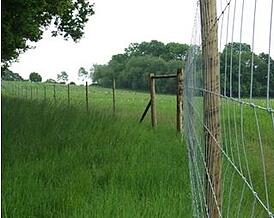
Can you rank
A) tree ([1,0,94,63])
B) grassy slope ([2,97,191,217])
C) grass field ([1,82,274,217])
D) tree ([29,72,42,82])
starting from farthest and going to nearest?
tree ([29,72,42,82]) → tree ([1,0,94,63]) → grassy slope ([2,97,191,217]) → grass field ([1,82,274,217])

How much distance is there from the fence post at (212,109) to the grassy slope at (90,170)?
3.82 ft

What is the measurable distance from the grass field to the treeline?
0.67 ft

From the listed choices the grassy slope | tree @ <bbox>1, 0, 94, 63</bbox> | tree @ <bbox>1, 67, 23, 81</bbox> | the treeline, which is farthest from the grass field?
tree @ <bbox>1, 67, 23, 81</bbox>

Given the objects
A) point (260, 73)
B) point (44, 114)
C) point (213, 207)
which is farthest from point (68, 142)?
point (260, 73)

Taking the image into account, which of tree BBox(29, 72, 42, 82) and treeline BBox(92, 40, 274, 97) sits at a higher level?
treeline BBox(92, 40, 274, 97)

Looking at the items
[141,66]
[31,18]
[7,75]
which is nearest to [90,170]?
[31,18]

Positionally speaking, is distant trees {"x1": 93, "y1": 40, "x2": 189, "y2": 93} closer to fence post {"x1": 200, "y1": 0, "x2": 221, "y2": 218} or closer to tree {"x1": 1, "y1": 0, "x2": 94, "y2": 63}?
tree {"x1": 1, "y1": 0, "x2": 94, "y2": 63}

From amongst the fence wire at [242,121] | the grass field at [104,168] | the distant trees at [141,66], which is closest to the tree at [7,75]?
the distant trees at [141,66]

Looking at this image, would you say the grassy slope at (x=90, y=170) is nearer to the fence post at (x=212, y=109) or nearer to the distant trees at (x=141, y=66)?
the fence post at (x=212, y=109)

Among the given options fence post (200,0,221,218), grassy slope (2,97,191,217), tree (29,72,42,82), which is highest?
fence post (200,0,221,218)

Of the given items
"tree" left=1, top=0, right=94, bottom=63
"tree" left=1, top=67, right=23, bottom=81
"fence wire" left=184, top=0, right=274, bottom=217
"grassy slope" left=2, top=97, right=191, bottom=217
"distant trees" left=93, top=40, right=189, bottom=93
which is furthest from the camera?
"distant trees" left=93, top=40, right=189, bottom=93

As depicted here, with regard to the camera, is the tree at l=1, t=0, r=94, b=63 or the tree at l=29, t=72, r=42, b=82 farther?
the tree at l=29, t=72, r=42, b=82

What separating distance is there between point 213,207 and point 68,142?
14.8 feet

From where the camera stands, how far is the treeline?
2018mm
